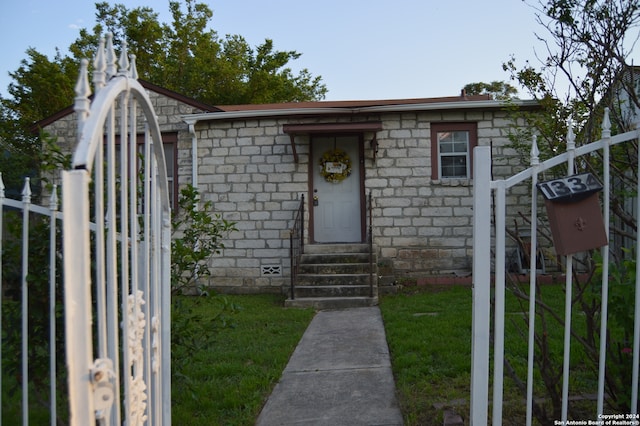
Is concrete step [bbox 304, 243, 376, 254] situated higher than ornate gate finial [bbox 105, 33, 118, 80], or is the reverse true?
ornate gate finial [bbox 105, 33, 118, 80]

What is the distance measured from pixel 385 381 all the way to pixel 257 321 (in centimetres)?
304

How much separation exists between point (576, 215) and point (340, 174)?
7853 millimetres

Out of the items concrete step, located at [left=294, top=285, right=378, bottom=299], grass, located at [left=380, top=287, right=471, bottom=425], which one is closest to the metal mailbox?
grass, located at [left=380, top=287, right=471, bottom=425]

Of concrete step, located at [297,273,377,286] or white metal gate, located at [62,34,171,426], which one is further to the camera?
concrete step, located at [297,273,377,286]

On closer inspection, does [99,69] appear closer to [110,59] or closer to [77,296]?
[110,59]

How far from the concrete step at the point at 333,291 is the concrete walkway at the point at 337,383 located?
183 centimetres

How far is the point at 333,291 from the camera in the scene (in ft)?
26.5

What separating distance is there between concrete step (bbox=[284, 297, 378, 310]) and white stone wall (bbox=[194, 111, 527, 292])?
1.59m

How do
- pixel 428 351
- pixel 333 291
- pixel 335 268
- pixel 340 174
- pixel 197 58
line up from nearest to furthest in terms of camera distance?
pixel 428 351
pixel 333 291
pixel 335 268
pixel 340 174
pixel 197 58

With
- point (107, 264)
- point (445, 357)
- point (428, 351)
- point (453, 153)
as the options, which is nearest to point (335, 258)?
point (453, 153)

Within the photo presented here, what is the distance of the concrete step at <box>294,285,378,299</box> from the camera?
8.02 meters

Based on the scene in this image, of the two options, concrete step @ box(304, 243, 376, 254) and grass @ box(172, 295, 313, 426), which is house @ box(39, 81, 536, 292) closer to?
concrete step @ box(304, 243, 376, 254)

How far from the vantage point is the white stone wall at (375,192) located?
9453mm

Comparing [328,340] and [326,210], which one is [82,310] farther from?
[326,210]
